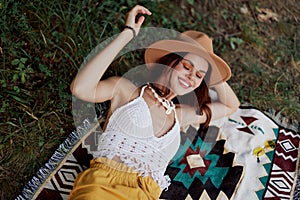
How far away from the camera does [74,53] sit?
6.97 ft

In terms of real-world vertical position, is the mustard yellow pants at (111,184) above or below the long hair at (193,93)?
below

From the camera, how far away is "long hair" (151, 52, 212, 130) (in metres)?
1.75

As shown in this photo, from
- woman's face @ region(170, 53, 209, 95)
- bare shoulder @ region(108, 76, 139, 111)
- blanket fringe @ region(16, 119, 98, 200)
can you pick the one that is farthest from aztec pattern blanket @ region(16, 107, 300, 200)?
woman's face @ region(170, 53, 209, 95)

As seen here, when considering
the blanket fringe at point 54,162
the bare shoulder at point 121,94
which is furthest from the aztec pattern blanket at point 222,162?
the bare shoulder at point 121,94

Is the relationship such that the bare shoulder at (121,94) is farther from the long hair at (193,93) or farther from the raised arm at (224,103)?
the raised arm at (224,103)

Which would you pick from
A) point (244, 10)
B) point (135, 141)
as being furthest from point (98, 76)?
point (244, 10)

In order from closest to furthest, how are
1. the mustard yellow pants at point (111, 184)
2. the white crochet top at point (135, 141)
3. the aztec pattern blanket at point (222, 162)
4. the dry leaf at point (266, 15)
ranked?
the mustard yellow pants at point (111, 184) < the white crochet top at point (135, 141) < the aztec pattern blanket at point (222, 162) < the dry leaf at point (266, 15)

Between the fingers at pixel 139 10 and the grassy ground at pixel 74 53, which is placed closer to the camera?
the fingers at pixel 139 10

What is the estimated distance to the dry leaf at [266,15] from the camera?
264 centimetres

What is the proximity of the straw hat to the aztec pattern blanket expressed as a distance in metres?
0.31

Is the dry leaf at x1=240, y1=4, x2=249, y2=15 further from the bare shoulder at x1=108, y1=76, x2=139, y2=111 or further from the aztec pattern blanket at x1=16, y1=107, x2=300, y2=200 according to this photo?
Result: the bare shoulder at x1=108, y1=76, x2=139, y2=111

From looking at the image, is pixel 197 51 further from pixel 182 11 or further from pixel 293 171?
pixel 182 11

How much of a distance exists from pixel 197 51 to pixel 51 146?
2.30ft

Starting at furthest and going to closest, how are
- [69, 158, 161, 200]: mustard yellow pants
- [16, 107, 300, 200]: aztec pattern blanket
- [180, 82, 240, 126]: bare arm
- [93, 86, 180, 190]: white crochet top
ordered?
[180, 82, 240, 126]: bare arm → [16, 107, 300, 200]: aztec pattern blanket → [93, 86, 180, 190]: white crochet top → [69, 158, 161, 200]: mustard yellow pants
